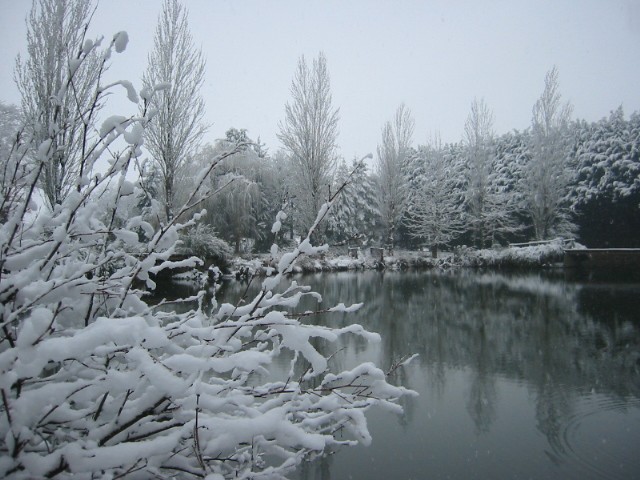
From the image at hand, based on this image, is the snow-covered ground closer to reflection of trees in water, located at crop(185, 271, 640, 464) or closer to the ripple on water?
reflection of trees in water, located at crop(185, 271, 640, 464)

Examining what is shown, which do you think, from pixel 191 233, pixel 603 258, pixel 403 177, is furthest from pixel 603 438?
pixel 403 177

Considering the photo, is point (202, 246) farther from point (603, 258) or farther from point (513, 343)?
point (603, 258)

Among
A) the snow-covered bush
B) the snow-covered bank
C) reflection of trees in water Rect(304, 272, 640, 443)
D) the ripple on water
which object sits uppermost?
the snow-covered bush

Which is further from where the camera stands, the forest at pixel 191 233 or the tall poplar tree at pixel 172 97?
the tall poplar tree at pixel 172 97

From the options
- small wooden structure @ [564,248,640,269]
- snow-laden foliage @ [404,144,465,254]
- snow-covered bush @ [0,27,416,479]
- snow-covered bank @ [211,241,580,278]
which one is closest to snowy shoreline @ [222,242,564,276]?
snow-covered bank @ [211,241,580,278]

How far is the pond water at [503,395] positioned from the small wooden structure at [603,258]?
10.1m

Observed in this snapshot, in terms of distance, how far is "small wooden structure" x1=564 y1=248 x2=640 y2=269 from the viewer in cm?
1566

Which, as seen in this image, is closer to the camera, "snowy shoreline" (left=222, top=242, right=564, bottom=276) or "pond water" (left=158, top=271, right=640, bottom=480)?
"pond water" (left=158, top=271, right=640, bottom=480)

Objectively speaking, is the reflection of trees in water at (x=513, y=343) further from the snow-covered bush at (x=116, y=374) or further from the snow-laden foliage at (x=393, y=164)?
the snow-laden foliage at (x=393, y=164)

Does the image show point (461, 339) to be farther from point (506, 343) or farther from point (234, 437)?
point (234, 437)

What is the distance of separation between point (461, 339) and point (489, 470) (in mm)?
3203

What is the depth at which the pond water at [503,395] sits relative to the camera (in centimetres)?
246

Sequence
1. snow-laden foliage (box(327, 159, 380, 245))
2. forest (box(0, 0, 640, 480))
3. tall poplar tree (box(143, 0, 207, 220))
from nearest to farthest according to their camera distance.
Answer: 1. forest (box(0, 0, 640, 480))
2. tall poplar tree (box(143, 0, 207, 220))
3. snow-laden foliage (box(327, 159, 380, 245))

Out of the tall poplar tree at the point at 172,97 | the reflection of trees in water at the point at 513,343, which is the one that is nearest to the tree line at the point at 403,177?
the tall poplar tree at the point at 172,97
